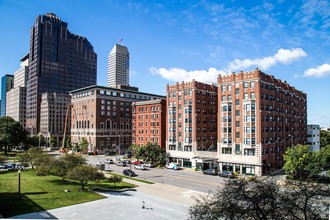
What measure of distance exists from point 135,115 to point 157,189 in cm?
4839

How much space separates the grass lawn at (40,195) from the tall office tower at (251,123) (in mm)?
24825

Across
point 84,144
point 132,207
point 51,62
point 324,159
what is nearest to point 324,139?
point 324,159

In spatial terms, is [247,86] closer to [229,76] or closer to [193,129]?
[229,76]

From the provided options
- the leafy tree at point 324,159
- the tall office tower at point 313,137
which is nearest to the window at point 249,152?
the leafy tree at point 324,159

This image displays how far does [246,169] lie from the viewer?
5344 cm

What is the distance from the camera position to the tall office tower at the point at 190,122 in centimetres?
6556

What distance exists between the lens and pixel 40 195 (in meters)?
32.8

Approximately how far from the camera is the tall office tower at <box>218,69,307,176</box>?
53281 mm

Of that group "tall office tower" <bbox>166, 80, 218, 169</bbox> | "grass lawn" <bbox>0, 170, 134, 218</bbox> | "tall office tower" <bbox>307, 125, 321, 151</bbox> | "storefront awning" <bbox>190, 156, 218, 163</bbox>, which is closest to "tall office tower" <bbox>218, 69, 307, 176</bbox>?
"storefront awning" <bbox>190, 156, 218, 163</bbox>

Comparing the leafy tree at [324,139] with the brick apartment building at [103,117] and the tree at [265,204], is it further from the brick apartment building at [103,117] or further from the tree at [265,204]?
the tree at [265,204]

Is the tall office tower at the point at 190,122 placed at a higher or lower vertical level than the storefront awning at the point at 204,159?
higher

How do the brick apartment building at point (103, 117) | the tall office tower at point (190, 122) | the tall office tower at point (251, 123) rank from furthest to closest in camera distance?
the brick apartment building at point (103, 117)
the tall office tower at point (190, 122)
the tall office tower at point (251, 123)

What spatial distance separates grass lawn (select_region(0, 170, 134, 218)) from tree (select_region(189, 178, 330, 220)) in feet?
72.7

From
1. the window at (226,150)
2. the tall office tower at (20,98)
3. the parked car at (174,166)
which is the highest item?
the tall office tower at (20,98)
